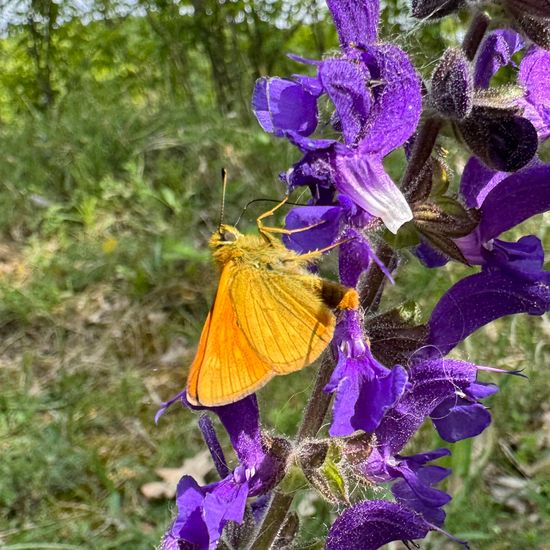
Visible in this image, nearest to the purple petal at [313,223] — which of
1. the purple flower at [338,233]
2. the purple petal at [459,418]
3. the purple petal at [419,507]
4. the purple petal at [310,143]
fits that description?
the purple flower at [338,233]

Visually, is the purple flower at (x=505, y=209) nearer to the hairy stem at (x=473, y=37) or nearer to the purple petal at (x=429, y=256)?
the purple petal at (x=429, y=256)

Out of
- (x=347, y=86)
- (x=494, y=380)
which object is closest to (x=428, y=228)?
(x=347, y=86)

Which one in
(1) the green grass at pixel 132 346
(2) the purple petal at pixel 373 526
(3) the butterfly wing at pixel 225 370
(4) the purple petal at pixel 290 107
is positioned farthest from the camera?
(1) the green grass at pixel 132 346

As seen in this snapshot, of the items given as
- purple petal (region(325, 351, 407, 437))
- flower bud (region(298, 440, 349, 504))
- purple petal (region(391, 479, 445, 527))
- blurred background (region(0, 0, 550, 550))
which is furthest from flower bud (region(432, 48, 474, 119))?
purple petal (region(391, 479, 445, 527))

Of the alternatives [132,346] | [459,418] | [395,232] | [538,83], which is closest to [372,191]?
[395,232]

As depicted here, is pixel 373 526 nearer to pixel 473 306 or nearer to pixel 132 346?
pixel 473 306

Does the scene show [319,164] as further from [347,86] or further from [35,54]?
[35,54]
